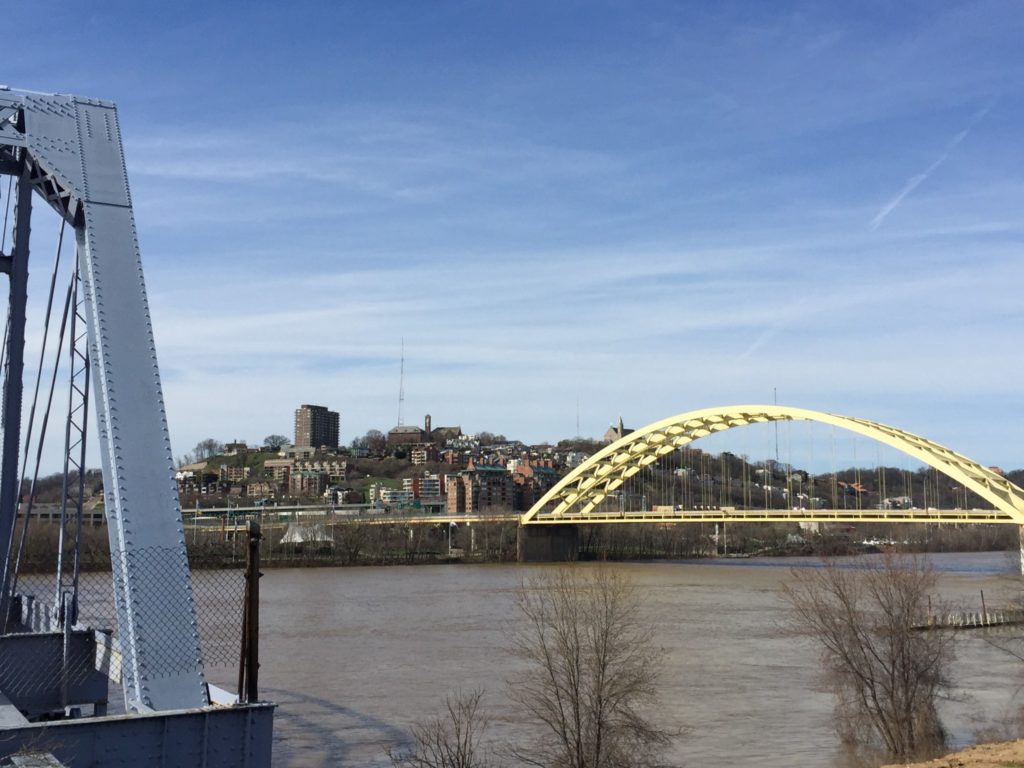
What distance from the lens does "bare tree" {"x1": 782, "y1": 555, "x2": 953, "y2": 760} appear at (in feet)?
46.5

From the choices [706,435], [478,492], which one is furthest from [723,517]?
[478,492]

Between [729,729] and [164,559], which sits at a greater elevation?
[164,559]

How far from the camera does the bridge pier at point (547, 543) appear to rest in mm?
63000

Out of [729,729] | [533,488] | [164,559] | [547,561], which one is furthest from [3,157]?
[533,488]

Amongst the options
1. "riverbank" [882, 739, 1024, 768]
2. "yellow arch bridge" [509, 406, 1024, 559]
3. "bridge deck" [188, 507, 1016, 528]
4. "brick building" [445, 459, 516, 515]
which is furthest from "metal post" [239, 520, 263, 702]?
"brick building" [445, 459, 516, 515]

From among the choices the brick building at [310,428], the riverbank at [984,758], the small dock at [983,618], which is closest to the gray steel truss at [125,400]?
the riverbank at [984,758]

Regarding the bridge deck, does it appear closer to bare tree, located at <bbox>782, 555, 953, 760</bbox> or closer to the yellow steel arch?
the yellow steel arch

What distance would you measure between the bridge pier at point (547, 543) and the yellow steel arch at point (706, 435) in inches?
33.4

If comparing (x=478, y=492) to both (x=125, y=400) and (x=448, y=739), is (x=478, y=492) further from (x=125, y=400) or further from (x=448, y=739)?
(x=125, y=400)

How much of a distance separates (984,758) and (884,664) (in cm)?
272

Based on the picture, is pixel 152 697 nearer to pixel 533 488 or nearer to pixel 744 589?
pixel 744 589

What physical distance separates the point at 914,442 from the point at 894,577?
3272 cm

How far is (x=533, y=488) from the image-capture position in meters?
122

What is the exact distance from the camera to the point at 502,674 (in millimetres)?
20234
